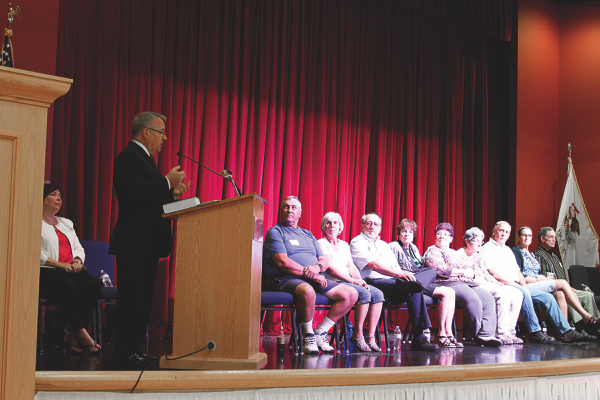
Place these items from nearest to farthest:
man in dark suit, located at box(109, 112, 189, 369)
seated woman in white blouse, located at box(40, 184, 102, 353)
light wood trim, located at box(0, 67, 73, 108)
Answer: light wood trim, located at box(0, 67, 73, 108)
man in dark suit, located at box(109, 112, 189, 369)
seated woman in white blouse, located at box(40, 184, 102, 353)

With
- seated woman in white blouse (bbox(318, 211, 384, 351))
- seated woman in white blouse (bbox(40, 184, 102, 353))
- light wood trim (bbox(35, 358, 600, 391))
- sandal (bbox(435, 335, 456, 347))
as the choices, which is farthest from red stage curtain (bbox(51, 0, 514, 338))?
light wood trim (bbox(35, 358, 600, 391))

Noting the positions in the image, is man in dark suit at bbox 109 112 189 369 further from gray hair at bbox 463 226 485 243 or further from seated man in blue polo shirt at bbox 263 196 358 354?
gray hair at bbox 463 226 485 243

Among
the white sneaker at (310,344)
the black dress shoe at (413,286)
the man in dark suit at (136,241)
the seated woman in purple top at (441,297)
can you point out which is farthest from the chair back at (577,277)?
the man in dark suit at (136,241)

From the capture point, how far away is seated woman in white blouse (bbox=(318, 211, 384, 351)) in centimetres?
382

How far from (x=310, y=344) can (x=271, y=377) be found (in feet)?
4.04

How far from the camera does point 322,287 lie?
369 centimetres

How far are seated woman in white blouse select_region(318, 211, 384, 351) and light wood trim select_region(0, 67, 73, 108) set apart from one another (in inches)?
102

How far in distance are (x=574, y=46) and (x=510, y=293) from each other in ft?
13.3

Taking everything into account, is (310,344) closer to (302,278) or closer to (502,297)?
(302,278)

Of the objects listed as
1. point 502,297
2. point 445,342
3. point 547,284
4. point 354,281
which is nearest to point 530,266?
point 547,284

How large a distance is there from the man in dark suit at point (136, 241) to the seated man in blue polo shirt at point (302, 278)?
1121 mm

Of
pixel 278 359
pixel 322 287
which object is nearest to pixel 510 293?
pixel 322 287

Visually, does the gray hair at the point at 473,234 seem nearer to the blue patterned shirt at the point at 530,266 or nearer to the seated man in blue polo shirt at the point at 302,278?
the blue patterned shirt at the point at 530,266

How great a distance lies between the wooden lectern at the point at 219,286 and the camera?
96.3 inches
